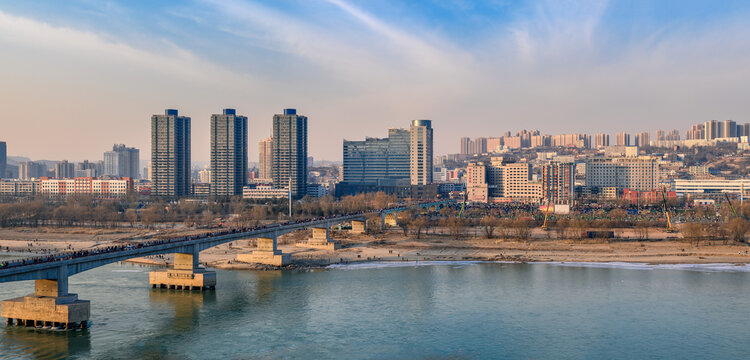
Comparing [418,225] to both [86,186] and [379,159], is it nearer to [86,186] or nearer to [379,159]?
[379,159]

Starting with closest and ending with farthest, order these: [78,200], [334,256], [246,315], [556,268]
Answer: [246,315] → [556,268] → [334,256] → [78,200]

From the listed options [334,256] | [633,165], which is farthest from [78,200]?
[633,165]

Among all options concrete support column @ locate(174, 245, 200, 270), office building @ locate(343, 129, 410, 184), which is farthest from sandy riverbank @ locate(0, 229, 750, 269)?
office building @ locate(343, 129, 410, 184)

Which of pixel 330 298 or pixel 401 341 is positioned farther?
pixel 330 298

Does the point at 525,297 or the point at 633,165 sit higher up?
the point at 633,165

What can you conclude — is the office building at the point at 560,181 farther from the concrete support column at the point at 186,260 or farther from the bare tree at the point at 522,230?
the concrete support column at the point at 186,260

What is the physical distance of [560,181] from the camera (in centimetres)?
15462

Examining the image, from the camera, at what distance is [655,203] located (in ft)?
443

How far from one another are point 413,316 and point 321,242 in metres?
33.7

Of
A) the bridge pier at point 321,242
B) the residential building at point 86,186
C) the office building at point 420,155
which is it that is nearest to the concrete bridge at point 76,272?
the bridge pier at point 321,242

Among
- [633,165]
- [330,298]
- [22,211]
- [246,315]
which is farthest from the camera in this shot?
[633,165]

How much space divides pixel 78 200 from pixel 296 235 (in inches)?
2817

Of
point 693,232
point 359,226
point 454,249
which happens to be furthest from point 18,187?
point 693,232

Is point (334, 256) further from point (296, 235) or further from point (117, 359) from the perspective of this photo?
point (117, 359)
